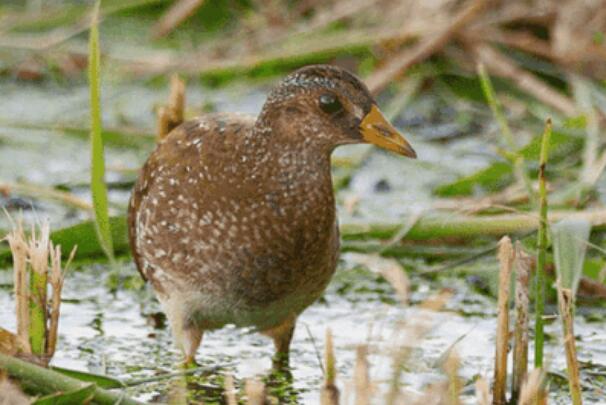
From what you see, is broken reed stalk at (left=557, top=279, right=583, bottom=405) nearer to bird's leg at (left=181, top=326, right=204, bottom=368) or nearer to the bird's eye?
the bird's eye

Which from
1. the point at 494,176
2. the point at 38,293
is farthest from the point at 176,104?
the point at 38,293

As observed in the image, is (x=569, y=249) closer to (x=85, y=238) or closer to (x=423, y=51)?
(x=85, y=238)

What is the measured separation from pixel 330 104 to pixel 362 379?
128 cm

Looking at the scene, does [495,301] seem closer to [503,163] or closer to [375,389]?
Result: [503,163]

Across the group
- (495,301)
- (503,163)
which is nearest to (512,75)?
(503,163)

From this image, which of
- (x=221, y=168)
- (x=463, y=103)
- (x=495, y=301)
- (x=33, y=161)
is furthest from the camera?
(x=463, y=103)

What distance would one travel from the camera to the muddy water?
4055 millimetres

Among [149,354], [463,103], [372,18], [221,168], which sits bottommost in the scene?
Answer: [149,354]

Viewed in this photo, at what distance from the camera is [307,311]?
477cm

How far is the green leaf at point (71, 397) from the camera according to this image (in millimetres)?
3090

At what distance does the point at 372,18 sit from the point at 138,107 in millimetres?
1169

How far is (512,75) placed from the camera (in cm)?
661

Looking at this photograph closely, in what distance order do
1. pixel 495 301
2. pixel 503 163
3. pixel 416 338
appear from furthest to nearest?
pixel 503 163 → pixel 495 301 → pixel 416 338

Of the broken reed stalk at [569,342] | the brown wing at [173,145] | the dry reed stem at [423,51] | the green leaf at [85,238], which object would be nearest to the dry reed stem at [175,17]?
the dry reed stem at [423,51]
